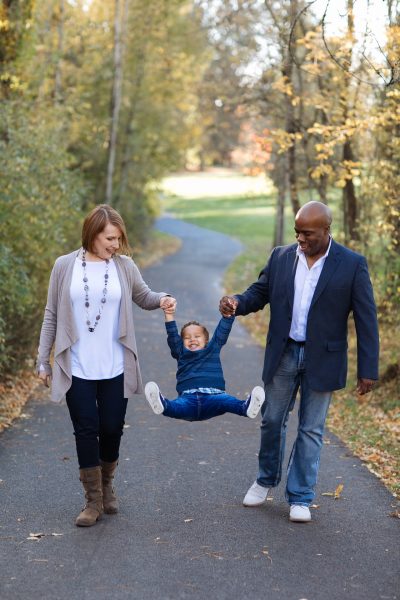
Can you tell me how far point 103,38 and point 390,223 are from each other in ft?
52.3

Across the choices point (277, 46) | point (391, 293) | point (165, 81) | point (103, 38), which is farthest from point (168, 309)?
point (165, 81)

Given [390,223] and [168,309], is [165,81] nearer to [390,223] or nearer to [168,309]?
[390,223]

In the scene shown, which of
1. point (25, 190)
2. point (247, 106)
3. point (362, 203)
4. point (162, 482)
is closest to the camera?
point (162, 482)

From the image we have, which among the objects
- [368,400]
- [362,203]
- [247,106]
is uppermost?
[247,106]

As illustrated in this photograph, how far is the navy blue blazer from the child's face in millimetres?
453

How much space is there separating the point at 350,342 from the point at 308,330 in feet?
31.7

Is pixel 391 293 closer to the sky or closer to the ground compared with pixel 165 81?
closer to the ground

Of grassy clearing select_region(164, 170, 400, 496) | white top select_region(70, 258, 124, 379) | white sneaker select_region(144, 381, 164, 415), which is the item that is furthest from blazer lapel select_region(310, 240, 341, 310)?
grassy clearing select_region(164, 170, 400, 496)

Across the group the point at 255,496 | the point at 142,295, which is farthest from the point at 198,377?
the point at 255,496

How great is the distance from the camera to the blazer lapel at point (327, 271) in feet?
20.2

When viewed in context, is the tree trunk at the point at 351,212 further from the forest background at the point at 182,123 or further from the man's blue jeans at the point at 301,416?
the man's blue jeans at the point at 301,416

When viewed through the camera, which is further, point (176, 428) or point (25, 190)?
point (25, 190)

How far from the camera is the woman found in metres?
6.09

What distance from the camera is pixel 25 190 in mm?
11469
